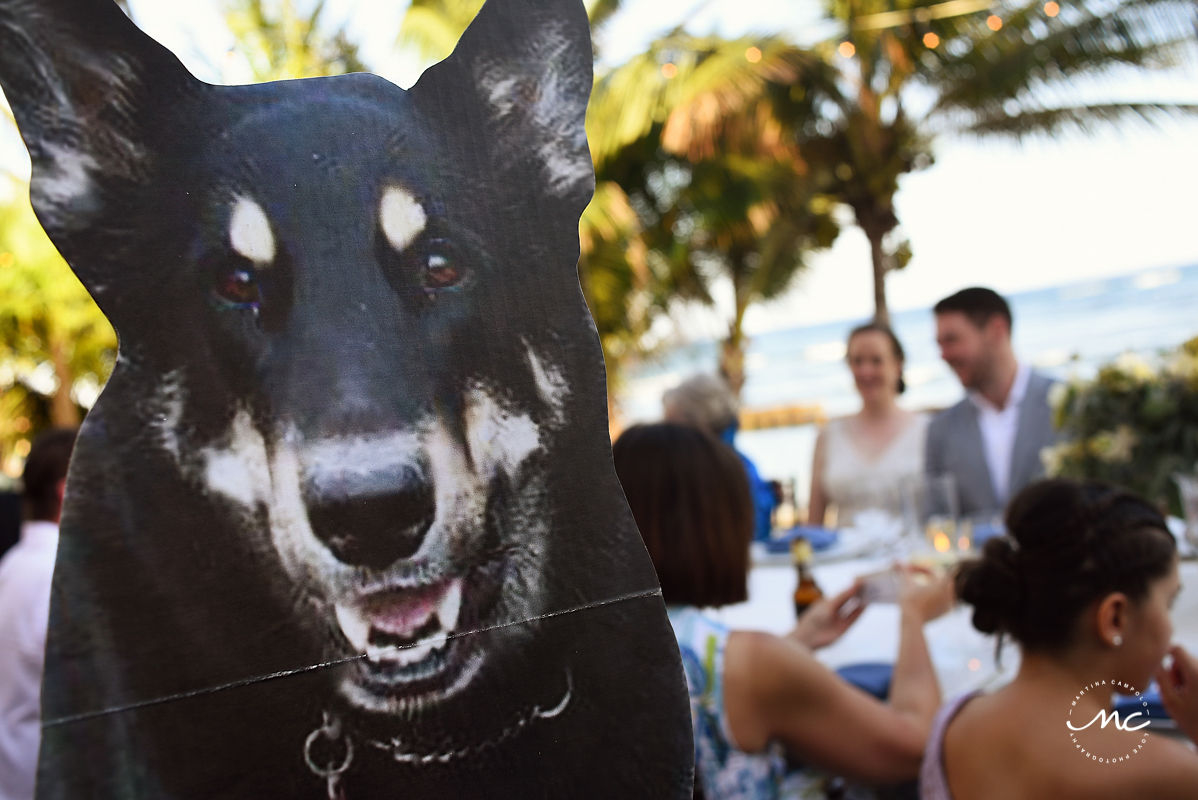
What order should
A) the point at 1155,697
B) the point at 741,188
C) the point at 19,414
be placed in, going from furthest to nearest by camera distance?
the point at 19,414 → the point at 741,188 → the point at 1155,697

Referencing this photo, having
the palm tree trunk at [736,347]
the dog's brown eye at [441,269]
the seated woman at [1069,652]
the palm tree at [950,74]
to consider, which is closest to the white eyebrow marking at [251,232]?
the dog's brown eye at [441,269]

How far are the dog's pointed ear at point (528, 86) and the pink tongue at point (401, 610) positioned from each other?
0.34m

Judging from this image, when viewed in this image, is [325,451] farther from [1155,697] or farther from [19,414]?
[19,414]

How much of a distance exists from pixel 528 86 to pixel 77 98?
33 cm

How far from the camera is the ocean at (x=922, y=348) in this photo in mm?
14438

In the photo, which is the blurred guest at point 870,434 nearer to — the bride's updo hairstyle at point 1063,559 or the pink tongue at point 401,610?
the bride's updo hairstyle at point 1063,559

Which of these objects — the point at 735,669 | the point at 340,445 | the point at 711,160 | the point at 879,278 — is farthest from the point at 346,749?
the point at 711,160

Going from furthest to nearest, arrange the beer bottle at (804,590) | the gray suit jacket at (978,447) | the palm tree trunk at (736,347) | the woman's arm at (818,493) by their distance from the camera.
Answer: the palm tree trunk at (736,347), the woman's arm at (818,493), the gray suit jacket at (978,447), the beer bottle at (804,590)

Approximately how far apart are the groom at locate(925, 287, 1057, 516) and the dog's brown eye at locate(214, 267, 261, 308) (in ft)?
9.08

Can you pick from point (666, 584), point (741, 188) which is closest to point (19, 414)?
point (741, 188)

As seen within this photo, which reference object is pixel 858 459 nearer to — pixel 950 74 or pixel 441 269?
pixel 441 269

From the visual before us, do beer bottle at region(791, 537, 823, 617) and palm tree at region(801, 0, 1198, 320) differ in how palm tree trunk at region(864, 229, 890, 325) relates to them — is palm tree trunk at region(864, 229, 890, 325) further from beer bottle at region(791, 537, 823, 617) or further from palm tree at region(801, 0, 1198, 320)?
beer bottle at region(791, 537, 823, 617)

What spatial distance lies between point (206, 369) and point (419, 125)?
247mm

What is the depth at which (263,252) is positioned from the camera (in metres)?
0.71
